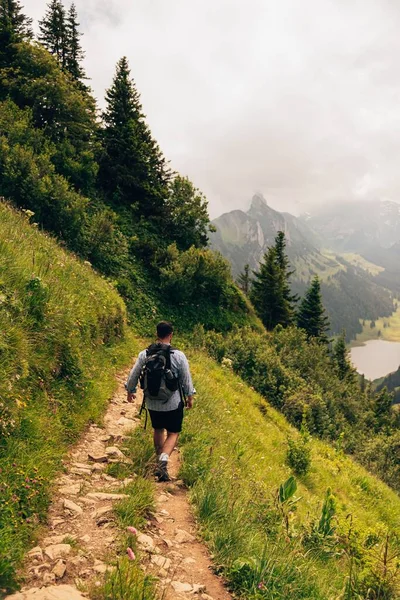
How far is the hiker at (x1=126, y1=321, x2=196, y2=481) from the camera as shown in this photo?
5402 millimetres

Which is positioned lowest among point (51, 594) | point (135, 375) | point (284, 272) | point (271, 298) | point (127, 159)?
point (51, 594)

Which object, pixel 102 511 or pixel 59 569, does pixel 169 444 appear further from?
pixel 59 569

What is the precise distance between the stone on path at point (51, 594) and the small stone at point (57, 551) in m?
0.46

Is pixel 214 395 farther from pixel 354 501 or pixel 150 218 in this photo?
pixel 150 218

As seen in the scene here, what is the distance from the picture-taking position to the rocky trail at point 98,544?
3.00 m

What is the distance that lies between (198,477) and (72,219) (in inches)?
708

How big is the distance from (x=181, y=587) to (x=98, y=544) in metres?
0.91

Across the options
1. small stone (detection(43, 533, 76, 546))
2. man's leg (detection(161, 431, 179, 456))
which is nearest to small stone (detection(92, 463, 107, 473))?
man's leg (detection(161, 431, 179, 456))

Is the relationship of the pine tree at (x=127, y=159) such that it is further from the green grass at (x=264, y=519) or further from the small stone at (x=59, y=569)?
the small stone at (x=59, y=569)

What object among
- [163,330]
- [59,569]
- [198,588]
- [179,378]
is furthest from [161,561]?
[163,330]

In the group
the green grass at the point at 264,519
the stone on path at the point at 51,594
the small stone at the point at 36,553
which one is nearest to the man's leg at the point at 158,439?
the green grass at the point at 264,519

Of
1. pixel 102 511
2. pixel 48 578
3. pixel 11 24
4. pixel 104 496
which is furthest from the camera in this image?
pixel 11 24

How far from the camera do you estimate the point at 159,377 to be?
5.36m

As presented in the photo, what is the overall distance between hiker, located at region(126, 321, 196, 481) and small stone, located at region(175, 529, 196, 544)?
119 cm
